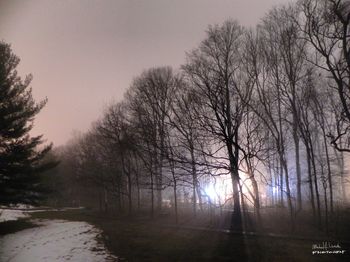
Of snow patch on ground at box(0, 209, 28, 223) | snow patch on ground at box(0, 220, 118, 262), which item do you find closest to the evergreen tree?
snow patch on ground at box(0, 220, 118, 262)

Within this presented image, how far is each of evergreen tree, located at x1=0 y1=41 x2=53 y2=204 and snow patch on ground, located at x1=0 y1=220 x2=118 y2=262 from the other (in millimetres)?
2257

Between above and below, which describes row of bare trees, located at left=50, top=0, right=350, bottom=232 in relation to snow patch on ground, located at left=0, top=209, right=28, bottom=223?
above

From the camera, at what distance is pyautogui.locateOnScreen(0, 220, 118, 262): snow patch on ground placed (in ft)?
37.5

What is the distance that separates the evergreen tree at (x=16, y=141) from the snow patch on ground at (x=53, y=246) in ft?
7.40

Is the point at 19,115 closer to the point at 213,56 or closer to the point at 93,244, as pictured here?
the point at 93,244

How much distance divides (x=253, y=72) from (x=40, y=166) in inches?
516

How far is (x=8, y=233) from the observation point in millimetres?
17750

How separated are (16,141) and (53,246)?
7.88 metres

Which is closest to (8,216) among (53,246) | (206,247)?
(53,246)

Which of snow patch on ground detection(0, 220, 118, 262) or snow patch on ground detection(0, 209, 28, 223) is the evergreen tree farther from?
snow patch on ground detection(0, 209, 28, 223)

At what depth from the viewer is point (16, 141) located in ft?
63.3

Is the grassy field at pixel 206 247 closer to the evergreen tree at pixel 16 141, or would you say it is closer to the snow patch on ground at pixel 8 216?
the evergreen tree at pixel 16 141

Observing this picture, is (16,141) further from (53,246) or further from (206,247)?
(206,247)

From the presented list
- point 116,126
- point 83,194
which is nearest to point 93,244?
point 116,126
